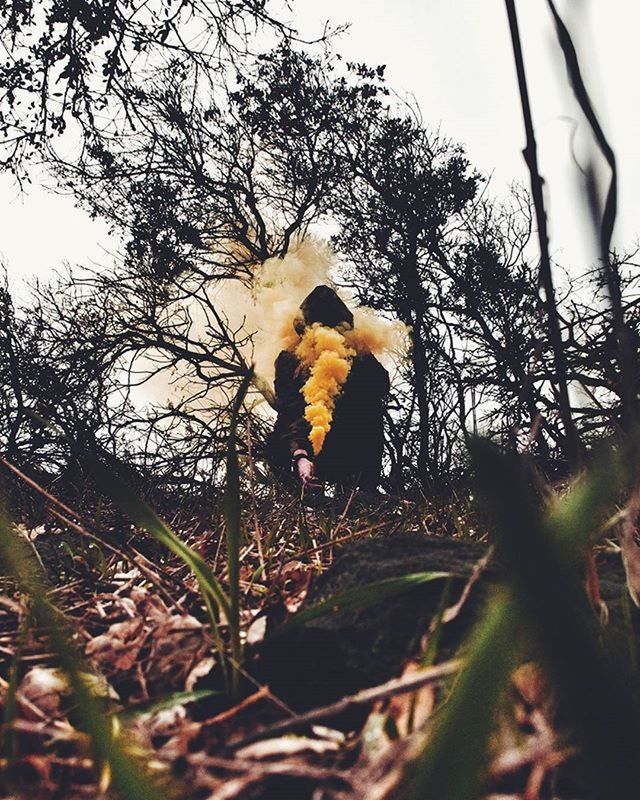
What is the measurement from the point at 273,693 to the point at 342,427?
8718mm

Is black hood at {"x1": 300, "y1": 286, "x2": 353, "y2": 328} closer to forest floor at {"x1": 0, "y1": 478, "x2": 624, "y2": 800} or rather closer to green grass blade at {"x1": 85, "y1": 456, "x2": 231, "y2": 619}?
forest floor at {"x1": 0, "y1": 478, "x2": 624, "y2": 800}

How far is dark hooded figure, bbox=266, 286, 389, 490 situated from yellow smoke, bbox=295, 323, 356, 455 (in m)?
0.12

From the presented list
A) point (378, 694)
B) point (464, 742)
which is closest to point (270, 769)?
point (378, 694)

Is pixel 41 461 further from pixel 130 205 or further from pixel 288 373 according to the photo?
pixel 130 205

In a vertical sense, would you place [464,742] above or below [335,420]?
below

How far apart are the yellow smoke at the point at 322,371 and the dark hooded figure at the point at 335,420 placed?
4.8 inches

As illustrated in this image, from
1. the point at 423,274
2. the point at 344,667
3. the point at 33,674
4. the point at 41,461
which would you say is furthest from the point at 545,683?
the point at 423,274

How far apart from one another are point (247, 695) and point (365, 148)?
1072 cm

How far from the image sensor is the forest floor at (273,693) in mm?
518

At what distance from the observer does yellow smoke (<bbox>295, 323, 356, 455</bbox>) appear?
8914 millimetres

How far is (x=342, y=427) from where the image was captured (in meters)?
9.46

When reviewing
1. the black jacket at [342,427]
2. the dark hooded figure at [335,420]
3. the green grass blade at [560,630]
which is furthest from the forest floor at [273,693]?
the black jacket at [342,427]

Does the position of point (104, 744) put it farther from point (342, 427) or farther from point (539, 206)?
point (342, 427)

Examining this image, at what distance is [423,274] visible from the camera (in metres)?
9.61
